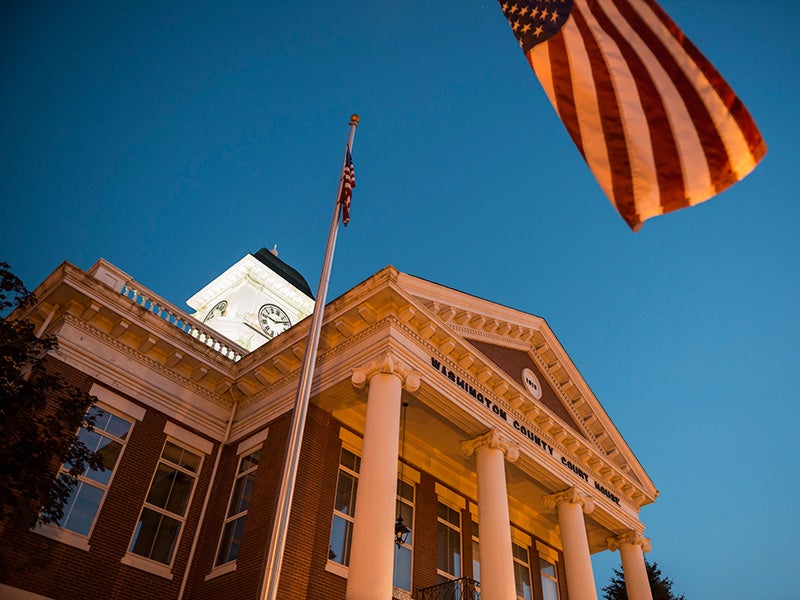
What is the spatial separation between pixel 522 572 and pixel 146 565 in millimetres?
11750

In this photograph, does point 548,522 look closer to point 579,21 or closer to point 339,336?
point 339,336

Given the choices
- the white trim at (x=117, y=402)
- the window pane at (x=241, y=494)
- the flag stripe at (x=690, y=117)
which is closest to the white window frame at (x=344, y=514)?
the window pane at (x=241, y=494)

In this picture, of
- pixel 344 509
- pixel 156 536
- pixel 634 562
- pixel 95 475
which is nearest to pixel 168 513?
pixel 156 536

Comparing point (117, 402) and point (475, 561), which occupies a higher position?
point (117, 402)

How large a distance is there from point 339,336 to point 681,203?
9970 millimetres

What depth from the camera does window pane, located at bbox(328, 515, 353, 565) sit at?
47.6 feet

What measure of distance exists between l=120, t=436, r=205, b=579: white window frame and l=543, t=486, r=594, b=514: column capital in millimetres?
9544

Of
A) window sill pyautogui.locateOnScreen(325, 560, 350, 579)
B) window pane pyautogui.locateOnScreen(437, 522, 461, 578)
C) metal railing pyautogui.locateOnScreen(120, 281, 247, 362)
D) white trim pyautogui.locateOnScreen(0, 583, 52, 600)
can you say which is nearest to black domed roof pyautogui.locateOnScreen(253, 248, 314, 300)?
metal railing pyautogui.locateOnScreen(120, 281, 247, 362)

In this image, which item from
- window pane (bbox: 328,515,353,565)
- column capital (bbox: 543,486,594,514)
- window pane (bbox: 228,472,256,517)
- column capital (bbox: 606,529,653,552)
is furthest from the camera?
column capital (bbox: 606,529,653,552)

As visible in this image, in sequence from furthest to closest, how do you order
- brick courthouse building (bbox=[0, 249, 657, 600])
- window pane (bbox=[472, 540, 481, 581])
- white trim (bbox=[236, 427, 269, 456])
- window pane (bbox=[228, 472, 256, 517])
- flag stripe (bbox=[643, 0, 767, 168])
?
window pane (bbox=[472, 540, 481, 581]) → white trim (bbox=[236, 427, 269, 456]) → window pane (bbox=[228, 472, 256, 517]) → brick courthouse building (bbox=[0, 249, 657, 600]) → flag stripe (bbox=[643, 0, 767, 168])

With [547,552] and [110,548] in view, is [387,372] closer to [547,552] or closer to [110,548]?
[110,548]

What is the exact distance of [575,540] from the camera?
17125mm

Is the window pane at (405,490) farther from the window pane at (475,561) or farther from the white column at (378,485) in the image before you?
the white column at (378,485)

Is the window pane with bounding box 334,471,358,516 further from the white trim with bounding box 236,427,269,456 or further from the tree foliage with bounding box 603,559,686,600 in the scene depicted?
the tree foliage with bounding box 603,559,686,600
